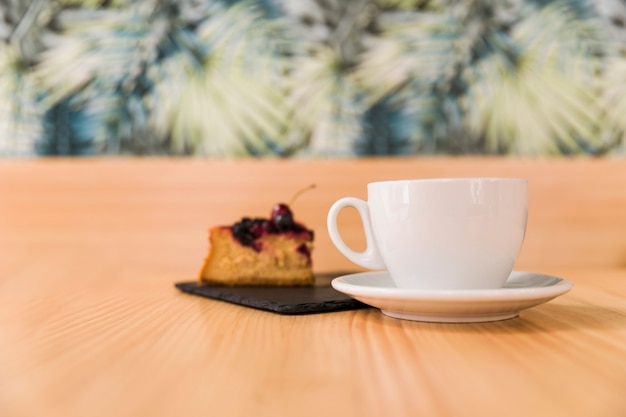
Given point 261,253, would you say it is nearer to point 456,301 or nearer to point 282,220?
point 282,220

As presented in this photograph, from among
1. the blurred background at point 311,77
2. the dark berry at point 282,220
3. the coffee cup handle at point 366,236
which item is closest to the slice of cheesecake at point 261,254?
the dark berry at point 282,220

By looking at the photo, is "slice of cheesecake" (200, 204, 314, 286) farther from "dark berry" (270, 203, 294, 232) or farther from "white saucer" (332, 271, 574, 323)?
"white saucer" (332, 271, 574, 323)

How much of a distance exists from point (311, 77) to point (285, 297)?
2.72 ft

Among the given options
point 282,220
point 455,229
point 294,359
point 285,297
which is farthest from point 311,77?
point 294,359

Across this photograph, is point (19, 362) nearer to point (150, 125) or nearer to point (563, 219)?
point (150, 125)

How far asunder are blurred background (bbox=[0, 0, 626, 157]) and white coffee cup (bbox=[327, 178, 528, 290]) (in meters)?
0.88

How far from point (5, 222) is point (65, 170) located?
177mm

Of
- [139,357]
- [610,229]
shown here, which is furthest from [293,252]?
[610,229]

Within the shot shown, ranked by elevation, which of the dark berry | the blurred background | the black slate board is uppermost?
the blurred background

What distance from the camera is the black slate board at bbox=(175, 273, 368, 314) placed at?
80cm

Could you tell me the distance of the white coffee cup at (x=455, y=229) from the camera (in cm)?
71

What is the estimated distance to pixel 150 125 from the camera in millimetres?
1553

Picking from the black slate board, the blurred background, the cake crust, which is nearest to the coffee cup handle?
the black slate board

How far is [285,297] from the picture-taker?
0.90 meters
